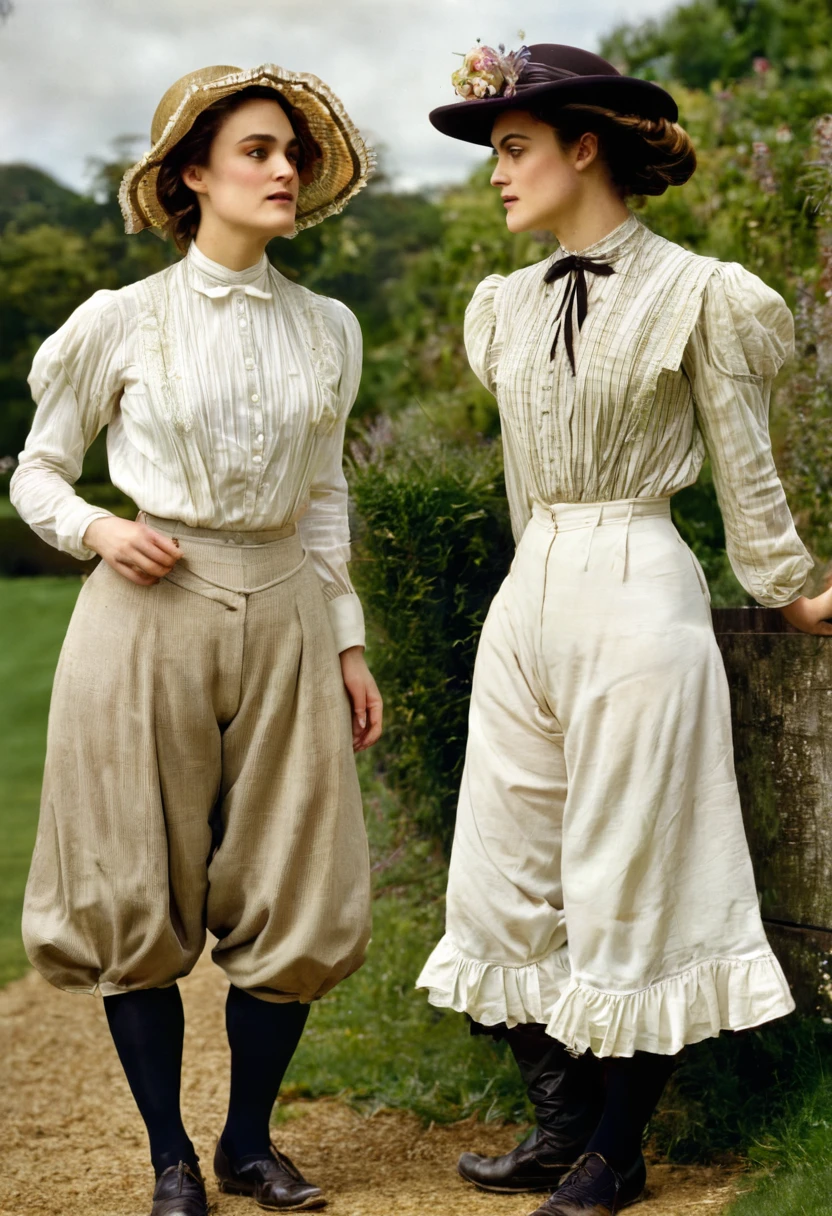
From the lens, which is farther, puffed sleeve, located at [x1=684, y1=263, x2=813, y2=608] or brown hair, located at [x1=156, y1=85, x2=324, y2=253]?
brown hair, located at [x1=156, y1=85, x2=324, y2=253]

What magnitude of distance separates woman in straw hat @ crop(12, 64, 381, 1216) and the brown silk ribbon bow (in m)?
0.48

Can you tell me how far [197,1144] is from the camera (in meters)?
3.41

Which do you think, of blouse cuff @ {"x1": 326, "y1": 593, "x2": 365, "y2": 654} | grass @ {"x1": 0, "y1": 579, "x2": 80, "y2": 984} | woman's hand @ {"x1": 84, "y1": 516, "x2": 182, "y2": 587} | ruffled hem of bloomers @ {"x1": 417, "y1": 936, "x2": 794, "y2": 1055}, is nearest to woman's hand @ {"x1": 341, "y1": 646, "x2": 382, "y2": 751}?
blouse cuff @ {"x1": 326, "y1": 593, "x2": 365, "y2": 654}

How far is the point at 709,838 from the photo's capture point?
260 cm

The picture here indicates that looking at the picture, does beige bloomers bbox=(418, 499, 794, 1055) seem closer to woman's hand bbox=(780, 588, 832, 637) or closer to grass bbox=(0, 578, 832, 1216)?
woman's hand bbox=(780, 588, 832, 637)

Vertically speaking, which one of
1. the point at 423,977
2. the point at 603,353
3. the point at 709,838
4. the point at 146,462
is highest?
the point at 603,353

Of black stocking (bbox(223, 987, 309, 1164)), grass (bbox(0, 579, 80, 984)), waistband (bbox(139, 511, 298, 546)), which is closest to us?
waistband (bbox(139, 511, 298, 546))

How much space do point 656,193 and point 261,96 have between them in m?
0.78

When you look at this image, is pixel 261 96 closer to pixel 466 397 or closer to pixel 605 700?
pixel 605 700

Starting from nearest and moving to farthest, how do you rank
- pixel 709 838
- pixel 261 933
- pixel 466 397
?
pixel 709 838 → pixel 261 933 → pixel 466 397

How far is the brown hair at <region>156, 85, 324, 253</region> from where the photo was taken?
272cm

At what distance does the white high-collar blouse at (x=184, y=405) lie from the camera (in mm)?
2691

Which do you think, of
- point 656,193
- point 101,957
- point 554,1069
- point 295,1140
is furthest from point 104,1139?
point 656,193

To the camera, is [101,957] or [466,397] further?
[466,397]
